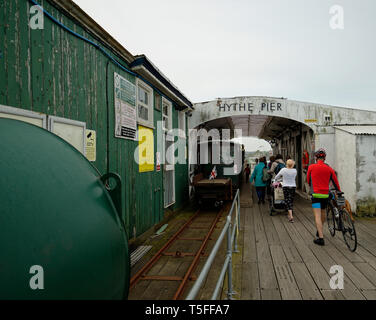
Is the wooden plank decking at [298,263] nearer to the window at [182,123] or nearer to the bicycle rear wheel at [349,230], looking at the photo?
the bicycle rear wheel at [349,230]

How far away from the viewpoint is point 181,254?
222 inches

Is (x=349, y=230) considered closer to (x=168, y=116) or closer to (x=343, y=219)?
(x=343, y=219)

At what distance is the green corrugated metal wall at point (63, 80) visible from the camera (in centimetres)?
312

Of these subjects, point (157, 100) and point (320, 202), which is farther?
point (157, 100)

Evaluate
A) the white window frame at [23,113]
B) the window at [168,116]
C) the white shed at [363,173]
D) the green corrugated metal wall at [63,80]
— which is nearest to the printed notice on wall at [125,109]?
the green corrugated metal wall at [63,80]

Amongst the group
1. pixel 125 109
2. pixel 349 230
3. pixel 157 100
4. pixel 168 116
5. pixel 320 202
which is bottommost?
pixel 349 230

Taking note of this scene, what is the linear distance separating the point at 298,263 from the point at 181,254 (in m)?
2.34

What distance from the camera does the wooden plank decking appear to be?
12.0ft

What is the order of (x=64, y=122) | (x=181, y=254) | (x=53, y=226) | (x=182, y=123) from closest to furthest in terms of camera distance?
(x=53, y=226)
(x=64, y=122)
(x=181, y=254)
(x=182, y=123)

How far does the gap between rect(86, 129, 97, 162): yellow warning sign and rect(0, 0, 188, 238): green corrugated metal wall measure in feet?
0.41

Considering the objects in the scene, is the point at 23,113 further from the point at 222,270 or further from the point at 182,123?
the point at 182,123

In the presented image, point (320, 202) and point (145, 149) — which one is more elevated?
point (145, 149)

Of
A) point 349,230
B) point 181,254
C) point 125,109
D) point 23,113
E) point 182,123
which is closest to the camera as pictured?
point 23,113

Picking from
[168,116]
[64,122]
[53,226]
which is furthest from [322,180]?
[168,116]
